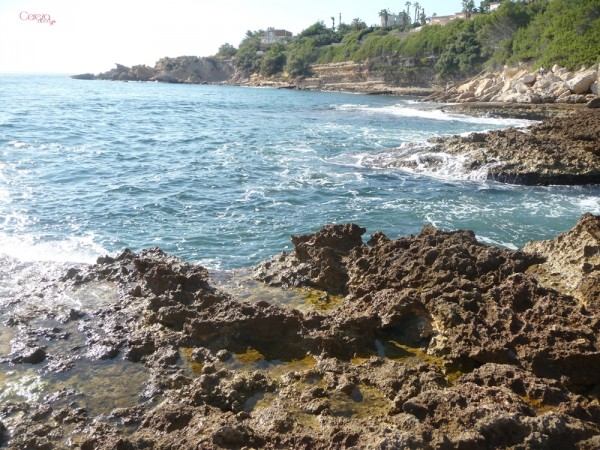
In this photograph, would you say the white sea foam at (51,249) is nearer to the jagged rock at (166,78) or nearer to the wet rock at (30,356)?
the wet rock at (30,356)

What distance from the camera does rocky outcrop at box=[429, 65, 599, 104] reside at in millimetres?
43094

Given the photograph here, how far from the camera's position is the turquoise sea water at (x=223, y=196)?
13.1 m

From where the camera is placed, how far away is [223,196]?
17938 mm

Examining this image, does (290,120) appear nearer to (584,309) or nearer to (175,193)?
(175,193)

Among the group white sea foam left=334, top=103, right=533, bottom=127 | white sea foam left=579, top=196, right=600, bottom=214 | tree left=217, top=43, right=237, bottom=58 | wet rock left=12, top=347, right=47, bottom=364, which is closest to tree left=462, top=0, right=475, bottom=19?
tree left=217, top=43, right=237, bottom=58

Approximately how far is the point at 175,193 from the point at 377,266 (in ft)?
35.4

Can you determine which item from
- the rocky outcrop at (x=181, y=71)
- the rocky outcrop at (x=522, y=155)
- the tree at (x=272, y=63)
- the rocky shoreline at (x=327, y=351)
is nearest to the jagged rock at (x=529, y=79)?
the rocky outcrop at (x=522, y=155)

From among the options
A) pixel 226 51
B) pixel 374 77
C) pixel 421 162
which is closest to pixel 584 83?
pixel 421 162

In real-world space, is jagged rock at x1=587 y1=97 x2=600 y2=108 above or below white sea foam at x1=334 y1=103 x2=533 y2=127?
above

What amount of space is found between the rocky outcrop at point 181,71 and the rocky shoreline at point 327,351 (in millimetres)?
126560

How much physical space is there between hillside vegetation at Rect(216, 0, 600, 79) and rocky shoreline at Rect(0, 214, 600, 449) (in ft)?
165

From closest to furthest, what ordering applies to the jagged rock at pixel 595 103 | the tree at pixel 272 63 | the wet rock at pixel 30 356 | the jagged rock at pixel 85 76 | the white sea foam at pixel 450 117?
1. the wet rock at pixel 30 356
2. the jagged rock at pixel 595 103
3. the white sea foam at pixel 450 117
4. the tree at pixel 272 63
5. the jagged rock at pixel 85 76

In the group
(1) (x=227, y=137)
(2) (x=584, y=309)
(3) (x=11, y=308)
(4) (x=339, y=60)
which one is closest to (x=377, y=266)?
(2) (x=584, y=309)

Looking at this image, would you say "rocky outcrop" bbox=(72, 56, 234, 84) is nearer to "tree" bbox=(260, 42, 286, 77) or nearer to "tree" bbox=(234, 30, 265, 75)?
"tree" bbox=(234, 30, 265, 75)
